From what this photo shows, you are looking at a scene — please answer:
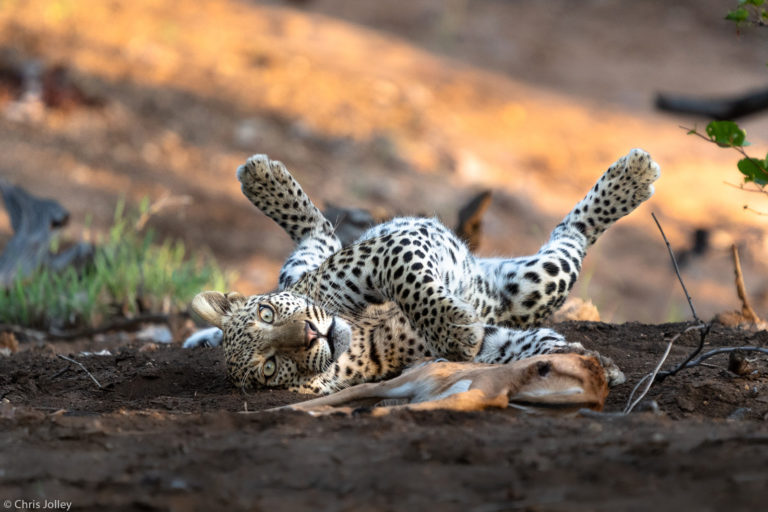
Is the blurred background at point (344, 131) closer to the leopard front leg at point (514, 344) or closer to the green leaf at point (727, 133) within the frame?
the leopard front leg at point (514, 344)

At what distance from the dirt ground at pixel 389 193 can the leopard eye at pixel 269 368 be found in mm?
105

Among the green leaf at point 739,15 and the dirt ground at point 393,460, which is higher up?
the green leaf at point 739,15

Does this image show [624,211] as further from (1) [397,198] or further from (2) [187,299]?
(1) [397,198]

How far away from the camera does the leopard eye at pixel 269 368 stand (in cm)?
436

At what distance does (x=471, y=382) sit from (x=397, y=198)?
10.6 metres

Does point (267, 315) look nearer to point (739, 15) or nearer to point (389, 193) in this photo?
point (739, 15)

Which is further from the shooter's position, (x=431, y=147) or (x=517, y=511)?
(x=431, y=147)

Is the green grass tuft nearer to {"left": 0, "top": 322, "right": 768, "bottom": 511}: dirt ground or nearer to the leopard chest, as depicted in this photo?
the leopard chest

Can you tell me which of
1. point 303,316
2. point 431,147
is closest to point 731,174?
point 431,147

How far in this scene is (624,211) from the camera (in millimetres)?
5523

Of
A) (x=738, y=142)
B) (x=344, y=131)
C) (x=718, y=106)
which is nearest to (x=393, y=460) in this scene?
(x=738, y=142)

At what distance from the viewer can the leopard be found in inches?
170

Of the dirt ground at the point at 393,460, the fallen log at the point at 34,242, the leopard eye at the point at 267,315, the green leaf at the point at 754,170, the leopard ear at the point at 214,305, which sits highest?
the green leaf at the point at 754,170

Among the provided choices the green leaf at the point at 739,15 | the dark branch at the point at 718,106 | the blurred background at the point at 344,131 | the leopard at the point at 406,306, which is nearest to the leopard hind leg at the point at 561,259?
the leopard at the point at 406,306
